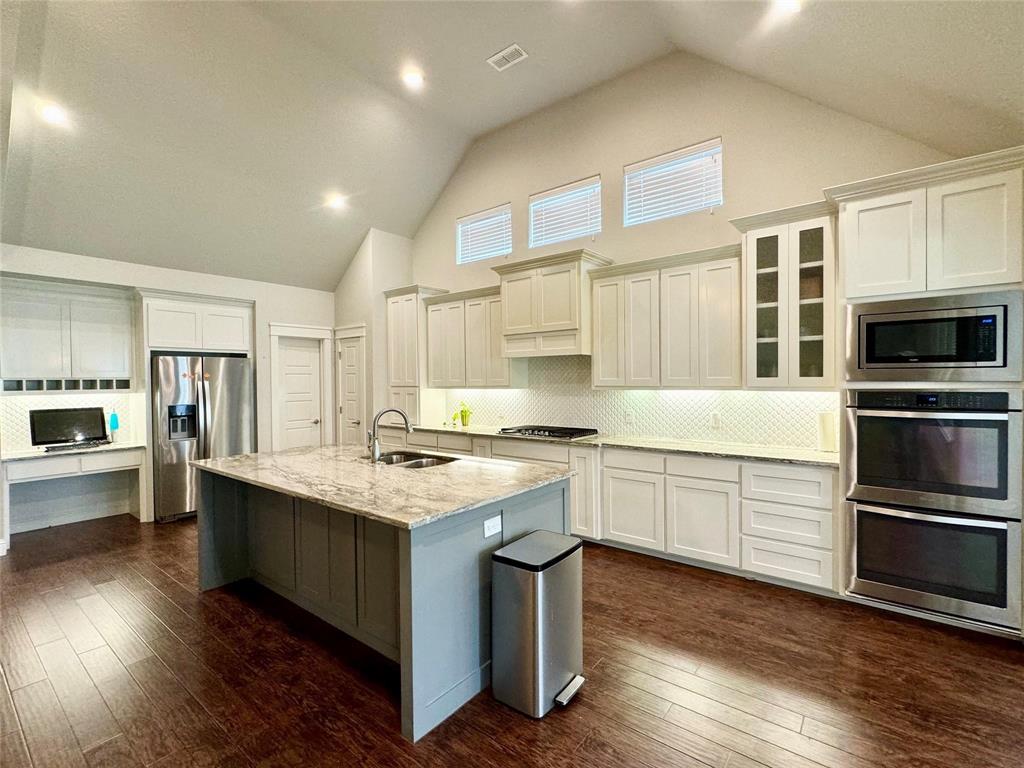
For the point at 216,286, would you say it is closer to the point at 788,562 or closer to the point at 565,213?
the point at 565,213

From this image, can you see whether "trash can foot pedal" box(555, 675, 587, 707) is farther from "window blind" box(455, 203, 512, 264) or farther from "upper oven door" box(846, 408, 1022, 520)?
"window blind" box(455, 203, 512, 264)

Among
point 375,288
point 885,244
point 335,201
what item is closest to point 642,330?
point 885,244

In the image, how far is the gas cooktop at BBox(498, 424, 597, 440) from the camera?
439 cm

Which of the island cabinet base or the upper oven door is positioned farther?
the upper oven door

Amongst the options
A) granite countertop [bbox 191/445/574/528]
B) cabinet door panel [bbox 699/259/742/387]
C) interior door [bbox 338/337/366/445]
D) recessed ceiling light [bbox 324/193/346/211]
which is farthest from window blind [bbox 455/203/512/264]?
granite countertop [bbox 191/445/574/528]

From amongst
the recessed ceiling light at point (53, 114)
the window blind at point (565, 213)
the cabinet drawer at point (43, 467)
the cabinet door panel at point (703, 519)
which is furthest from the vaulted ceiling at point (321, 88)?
the cabinet door panel at point (703, 519)

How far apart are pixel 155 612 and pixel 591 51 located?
Result: 17.8 ft

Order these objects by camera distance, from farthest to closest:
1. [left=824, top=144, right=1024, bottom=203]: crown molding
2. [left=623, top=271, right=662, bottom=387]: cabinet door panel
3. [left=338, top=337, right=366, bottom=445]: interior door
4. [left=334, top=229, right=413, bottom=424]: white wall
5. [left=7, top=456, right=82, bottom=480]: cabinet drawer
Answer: [left=338, top=337, right=366, bottom=445]: interior door → [left=334, top=229, right=413, bottom=424]: white wall → [left=7, top=456, right=82, bottom=480]: cabinet drawer → [left=623, top=271, right=662, bottom=387]: cabinet door panel → [left=824, top=144, right=1024, bottom=203]: crown molding

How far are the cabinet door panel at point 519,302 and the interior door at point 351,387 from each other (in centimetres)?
232

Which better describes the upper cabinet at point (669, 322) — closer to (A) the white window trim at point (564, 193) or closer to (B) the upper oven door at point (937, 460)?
(A) the white window trim at point (564, 193)

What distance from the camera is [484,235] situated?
5750 mm

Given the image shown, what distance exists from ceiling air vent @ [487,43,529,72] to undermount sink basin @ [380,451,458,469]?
11.6ft

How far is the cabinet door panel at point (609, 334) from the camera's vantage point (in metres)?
4.17

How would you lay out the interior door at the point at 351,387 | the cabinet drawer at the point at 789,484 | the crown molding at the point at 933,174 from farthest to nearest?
the interior door at the point at 351,387 < the cabinet drawer at the point at 789,484 < the crown molding at the point at 933,174
